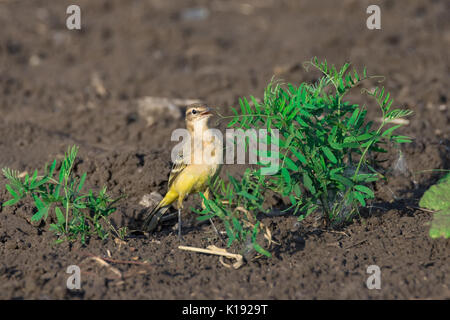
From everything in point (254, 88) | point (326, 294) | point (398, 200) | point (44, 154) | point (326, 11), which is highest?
point (326, 11)

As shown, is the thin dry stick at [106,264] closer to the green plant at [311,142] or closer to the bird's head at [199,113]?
the green plant at [311,142]

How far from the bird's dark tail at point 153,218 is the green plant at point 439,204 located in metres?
2.81

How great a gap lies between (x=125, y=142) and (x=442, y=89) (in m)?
5.21

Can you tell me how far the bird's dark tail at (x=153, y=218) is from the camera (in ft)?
22.9

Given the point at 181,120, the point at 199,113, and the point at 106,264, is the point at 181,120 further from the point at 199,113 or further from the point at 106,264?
the point at 106,264

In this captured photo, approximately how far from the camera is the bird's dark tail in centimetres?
698

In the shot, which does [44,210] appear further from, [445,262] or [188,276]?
[445,262]

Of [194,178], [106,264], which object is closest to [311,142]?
[194,178]

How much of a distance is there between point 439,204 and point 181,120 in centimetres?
509

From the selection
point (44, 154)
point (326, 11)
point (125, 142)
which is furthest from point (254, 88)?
point (326, 11)

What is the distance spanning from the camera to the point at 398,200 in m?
7.14

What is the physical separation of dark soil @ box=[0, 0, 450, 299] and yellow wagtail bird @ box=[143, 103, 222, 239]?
0.26 m

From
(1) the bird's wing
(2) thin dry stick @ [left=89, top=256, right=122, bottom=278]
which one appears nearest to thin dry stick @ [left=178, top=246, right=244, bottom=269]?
(2) thin dry stick @ [left=89, top=256, right=122, bottom=278]

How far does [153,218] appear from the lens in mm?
7094
